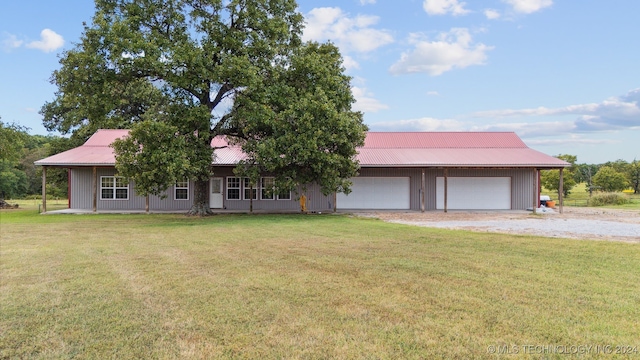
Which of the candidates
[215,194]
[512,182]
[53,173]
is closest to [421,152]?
[512,182]

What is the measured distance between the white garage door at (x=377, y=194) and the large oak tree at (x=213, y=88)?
409 cm

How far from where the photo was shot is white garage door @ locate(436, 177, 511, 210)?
22562 millimetres

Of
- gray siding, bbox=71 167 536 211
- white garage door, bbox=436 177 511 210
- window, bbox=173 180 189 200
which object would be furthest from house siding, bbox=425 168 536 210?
window, bbox=173 180 189 200

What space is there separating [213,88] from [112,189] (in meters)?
8.79

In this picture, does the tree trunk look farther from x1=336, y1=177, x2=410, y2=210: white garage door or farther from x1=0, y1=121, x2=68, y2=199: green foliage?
x1=0, y1=121, x2=68, y2=199: green foliage

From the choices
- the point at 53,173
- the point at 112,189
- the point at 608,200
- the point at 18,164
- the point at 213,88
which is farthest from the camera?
the point at 18,164

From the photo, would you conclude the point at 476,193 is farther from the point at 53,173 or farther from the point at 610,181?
the point at 53,173

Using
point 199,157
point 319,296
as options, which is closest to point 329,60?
point 199,157

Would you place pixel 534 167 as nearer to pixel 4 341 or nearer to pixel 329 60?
pixel 329 60

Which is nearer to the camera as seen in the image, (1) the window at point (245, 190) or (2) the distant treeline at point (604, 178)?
(1) the window at point (245, 190)

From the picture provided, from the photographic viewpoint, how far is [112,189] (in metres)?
22.4

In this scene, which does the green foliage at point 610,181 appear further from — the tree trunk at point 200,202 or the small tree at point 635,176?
the tree trunk at point 200,202

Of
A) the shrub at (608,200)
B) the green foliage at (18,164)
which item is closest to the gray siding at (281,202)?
the green foliage at (18,164)

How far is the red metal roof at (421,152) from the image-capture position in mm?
20578
